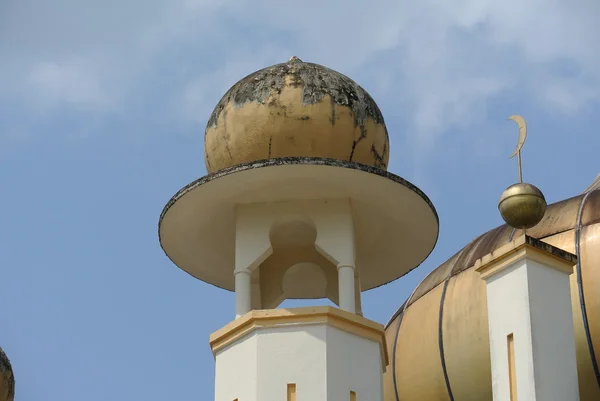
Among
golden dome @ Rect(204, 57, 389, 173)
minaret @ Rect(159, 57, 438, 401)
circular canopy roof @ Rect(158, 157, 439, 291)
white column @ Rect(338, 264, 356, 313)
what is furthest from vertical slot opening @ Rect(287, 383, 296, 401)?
golden dome @ Rect(204, 57, 389, 173)

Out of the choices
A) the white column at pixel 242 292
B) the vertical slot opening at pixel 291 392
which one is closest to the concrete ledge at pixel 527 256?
the vertical slot opening at pixel 291 392

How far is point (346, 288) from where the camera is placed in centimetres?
1558

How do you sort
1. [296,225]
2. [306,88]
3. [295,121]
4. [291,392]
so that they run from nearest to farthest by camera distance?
[291,392], [295,121], [306,88], [296,225]

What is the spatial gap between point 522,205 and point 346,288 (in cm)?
187

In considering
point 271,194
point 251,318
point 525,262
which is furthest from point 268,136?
point 525,262

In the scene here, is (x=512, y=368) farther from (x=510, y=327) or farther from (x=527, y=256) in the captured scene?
(x=527, y=256)

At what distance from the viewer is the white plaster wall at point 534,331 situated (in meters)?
14.1

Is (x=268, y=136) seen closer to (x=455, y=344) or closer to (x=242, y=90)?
(x=242, y=90)

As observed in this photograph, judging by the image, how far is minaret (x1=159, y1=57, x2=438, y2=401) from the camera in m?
14.9

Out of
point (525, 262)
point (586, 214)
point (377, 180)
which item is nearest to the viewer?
point (525, 262)

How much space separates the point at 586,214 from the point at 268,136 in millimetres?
3603

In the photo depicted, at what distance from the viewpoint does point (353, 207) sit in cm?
1606

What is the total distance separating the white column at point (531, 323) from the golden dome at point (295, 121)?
1.95 m

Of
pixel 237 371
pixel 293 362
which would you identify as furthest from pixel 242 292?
pixel 293 362
